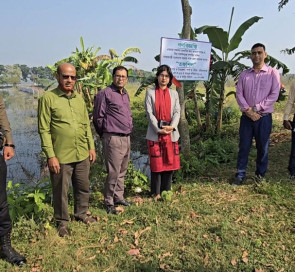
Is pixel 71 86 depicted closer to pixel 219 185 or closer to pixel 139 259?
pixel 139 259

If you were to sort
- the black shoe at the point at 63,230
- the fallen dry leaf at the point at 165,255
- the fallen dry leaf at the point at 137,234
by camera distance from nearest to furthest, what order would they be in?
the fallen dry leaf at the point at 165,255, the fallen dry leaf at the point at 137,234, the black shoe at the point at 63,230

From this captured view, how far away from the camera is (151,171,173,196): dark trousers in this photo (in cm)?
389

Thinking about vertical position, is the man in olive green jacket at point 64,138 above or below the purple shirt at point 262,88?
below

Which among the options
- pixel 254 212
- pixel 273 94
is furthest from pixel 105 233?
pixel 273 94

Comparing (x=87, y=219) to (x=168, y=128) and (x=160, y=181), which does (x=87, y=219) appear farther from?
(x=168, y=128)

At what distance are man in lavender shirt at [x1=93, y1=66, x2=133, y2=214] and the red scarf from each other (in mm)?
420

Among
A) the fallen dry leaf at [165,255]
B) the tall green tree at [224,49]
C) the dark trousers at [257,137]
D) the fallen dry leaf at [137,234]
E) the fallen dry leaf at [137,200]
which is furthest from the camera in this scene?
the tall green tree at [224,49]

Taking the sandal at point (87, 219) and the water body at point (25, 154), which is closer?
the sandal at point (87, 219)

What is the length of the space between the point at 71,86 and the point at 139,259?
1.89 m

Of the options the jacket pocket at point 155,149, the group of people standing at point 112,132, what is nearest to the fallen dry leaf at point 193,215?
the group of people standing at point 112,132

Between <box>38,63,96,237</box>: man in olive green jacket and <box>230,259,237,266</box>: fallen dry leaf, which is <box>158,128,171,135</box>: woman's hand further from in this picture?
<box>230,259,237,266</box>: fallen dry leaf

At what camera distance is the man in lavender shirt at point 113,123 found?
338 centimetres

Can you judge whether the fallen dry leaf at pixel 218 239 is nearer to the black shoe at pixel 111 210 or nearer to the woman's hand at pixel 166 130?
the black shoe at pixel 111 210

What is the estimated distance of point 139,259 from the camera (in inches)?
105
